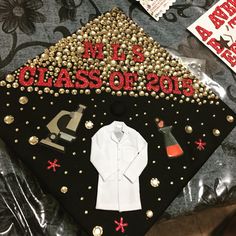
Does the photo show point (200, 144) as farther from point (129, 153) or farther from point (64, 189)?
point (64, 189)

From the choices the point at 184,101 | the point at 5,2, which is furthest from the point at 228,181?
the point at 5,2

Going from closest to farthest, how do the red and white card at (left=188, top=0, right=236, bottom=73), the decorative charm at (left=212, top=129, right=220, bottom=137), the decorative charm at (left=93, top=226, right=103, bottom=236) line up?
1. the decorative charm at (left=93, top=226, right=103, bottom=236)
2. the decorative charm at (left=212, top=129, right=220, bottom=137)
3. the red and white card at (left=188, top=0, right=236, bottom=73)

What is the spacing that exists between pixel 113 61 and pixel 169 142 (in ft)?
0.69

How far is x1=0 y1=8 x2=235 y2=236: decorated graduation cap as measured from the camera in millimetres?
503

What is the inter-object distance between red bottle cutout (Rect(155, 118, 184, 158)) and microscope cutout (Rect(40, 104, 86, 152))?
0.15m

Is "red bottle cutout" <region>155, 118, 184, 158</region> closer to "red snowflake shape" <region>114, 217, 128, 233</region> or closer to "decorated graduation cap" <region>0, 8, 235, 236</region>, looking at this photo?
"decorated graduation cap" <region>0, 8, 235, 236</region>

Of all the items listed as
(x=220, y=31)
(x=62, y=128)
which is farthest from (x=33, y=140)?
(x=220, y=31)

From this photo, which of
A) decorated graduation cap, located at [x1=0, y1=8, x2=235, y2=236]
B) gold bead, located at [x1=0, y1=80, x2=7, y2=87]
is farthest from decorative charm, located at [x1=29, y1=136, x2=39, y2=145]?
gold bead, located at [x1=0, y1=80, x2=7, y2=87]

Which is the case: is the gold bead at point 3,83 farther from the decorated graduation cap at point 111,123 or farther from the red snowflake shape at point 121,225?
the red snowflake shape at point 121,225

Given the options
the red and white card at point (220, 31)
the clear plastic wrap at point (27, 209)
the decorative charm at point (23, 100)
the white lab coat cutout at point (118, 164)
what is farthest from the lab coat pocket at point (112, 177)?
the red and white card at point (220, 31)

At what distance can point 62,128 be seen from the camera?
1.77 feet

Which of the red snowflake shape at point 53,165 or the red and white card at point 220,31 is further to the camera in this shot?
the red and white card at point 220,31

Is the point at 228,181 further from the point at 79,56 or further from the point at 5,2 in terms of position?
the point at 5,2

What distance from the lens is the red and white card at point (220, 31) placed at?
2.40 feet
